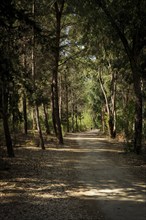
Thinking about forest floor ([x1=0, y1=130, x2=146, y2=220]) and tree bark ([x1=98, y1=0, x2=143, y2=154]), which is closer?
forest floor ([x1=0, y1=130, x2=146, y2=220])

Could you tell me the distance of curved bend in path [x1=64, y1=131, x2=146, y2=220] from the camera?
8.26 metres

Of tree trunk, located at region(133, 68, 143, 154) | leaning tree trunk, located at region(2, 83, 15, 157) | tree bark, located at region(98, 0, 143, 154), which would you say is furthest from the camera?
tree trunk, located at region(133, 68, 143, 154)

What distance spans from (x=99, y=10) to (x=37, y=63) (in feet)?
34.6

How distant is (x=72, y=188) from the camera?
35.1 ft

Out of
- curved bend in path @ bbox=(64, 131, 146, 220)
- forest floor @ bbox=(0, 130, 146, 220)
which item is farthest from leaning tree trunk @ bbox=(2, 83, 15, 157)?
curved bend in path @ bbox=(64, 131, 146, 220)

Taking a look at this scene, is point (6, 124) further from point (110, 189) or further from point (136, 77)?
point (136, 77)

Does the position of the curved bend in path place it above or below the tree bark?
below

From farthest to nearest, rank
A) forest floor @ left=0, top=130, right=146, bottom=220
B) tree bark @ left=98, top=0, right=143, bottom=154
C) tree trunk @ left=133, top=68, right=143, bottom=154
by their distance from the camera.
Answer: tree trunk @ left=133, top=68, right=143, bottom=154 → tree bark @ left=98, top=0, right=143, bottom=154 → forest floor @ left=0, top=130, right=146, bottom=220

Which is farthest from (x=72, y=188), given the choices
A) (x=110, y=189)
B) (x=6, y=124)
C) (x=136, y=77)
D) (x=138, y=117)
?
(x=136, y=77)

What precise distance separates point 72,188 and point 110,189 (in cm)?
126

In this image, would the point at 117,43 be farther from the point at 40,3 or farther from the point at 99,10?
the point at 40,3

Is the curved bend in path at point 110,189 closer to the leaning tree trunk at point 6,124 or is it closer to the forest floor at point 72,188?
the forest floor at point 72,188

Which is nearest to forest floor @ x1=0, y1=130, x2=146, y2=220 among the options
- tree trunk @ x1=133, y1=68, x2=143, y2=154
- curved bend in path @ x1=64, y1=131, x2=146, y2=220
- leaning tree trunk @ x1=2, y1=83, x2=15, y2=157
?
curved bend in path @ x1=64, y1=131, x2=146, y2=220

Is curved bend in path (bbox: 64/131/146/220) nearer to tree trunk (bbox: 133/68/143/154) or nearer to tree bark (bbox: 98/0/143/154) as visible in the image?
tree trunk (bbox: 133/68/143/154)
